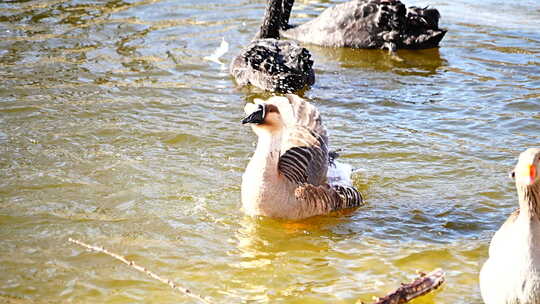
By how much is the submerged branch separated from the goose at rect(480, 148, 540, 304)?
412mm

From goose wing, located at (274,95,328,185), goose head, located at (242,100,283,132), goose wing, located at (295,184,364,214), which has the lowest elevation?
goose wing, located at (295,184,364,214)

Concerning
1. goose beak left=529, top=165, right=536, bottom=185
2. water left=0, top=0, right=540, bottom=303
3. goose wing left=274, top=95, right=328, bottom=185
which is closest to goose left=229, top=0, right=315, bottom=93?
water left=0, top=0, right=540, bottom=303

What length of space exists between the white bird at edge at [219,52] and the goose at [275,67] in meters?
1.07

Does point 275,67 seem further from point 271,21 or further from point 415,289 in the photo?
point 415,289

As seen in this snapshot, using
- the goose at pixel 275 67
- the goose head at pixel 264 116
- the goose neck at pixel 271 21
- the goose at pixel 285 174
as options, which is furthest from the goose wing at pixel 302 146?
the goose neck at pixel 271 21

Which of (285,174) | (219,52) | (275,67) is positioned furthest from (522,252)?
(219,52)

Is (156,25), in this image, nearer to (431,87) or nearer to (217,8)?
(217,8)

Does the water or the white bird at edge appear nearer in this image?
the water

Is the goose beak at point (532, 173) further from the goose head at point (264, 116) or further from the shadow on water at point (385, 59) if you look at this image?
the shadow on water at point (385, 59)

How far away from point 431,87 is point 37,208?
6.35m

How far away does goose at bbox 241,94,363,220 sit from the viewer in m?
6.65

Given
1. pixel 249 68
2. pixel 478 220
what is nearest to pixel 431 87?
pixel 249 68

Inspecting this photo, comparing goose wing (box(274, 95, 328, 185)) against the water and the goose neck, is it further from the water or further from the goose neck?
the goose neck

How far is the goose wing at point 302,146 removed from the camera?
23.1 ft
